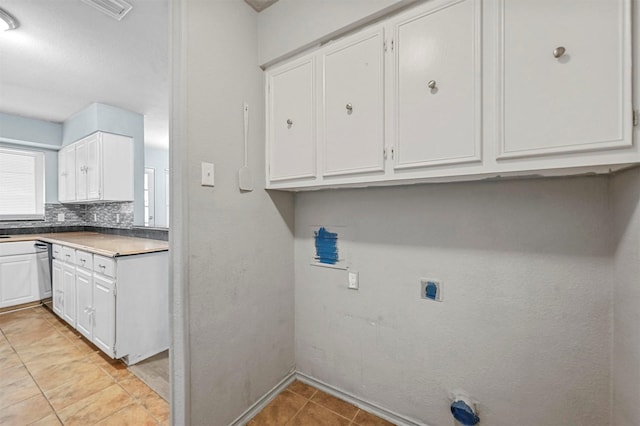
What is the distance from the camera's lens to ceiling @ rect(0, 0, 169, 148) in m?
1.78

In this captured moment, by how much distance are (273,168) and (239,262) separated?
24.4 inches

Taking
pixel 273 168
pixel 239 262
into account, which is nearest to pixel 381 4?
pixel 273 168

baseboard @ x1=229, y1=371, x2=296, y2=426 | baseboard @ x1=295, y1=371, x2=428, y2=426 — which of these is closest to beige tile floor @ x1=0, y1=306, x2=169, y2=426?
baseboard @ x1=229, y1=371, x2=296, y2=426

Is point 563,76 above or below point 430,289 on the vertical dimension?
above

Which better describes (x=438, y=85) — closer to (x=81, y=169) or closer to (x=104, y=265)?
(x=104, y=265)

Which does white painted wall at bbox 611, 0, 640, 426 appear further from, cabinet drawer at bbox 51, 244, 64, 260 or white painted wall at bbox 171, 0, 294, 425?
cabinet drawer at bbox 51, 244, 64, 260

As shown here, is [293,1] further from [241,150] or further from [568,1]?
[568,1]

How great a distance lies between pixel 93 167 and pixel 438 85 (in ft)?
13.2

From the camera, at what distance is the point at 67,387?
1.87 meters

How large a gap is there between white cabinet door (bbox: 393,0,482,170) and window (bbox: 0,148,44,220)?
5.24 metres

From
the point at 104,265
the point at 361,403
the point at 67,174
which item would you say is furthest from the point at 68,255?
the point at 361,403

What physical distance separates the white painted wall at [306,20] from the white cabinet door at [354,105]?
0.09 metres

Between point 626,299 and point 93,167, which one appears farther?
point 93,167

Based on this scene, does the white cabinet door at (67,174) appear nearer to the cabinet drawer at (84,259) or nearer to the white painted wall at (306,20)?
the cabinet drawer at (84,259)
